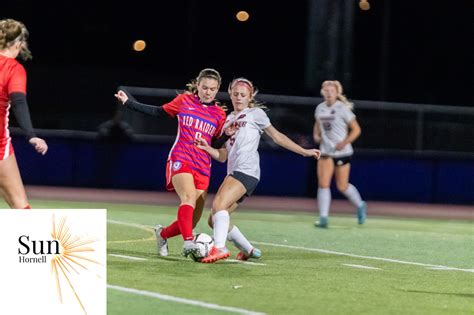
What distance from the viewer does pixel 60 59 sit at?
160 ft

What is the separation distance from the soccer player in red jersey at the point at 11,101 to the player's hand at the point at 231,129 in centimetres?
261

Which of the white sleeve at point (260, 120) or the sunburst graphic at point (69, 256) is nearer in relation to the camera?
the sunburst graphic at point (69, 256)

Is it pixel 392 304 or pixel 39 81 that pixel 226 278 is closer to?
pixel 392 304

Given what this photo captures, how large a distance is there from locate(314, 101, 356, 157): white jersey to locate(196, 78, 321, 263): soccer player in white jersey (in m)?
6.12

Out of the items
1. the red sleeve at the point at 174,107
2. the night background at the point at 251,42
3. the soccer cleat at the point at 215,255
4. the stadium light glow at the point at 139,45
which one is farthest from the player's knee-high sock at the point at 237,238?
the stadium light glow at the point at 139,45

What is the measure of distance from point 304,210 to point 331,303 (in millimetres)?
13822

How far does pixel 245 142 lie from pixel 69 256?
16.7 feet

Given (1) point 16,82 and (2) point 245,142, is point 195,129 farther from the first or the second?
(1) point 16,82

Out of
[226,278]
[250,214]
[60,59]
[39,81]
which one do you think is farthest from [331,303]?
[60,59]

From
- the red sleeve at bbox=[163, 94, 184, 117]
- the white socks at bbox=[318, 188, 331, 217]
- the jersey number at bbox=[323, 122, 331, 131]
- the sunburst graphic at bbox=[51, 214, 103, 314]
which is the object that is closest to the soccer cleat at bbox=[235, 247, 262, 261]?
the red sleeve at bbox=[163, 94, 184, 117]

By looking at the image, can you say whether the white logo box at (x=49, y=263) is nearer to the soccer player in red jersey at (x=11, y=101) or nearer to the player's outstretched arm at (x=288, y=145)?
the soccer player in red jersey at (x=11, y=101)

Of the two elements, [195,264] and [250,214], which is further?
[250,214]

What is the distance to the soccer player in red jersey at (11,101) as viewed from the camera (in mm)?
10727

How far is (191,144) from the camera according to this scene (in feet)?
42.8
